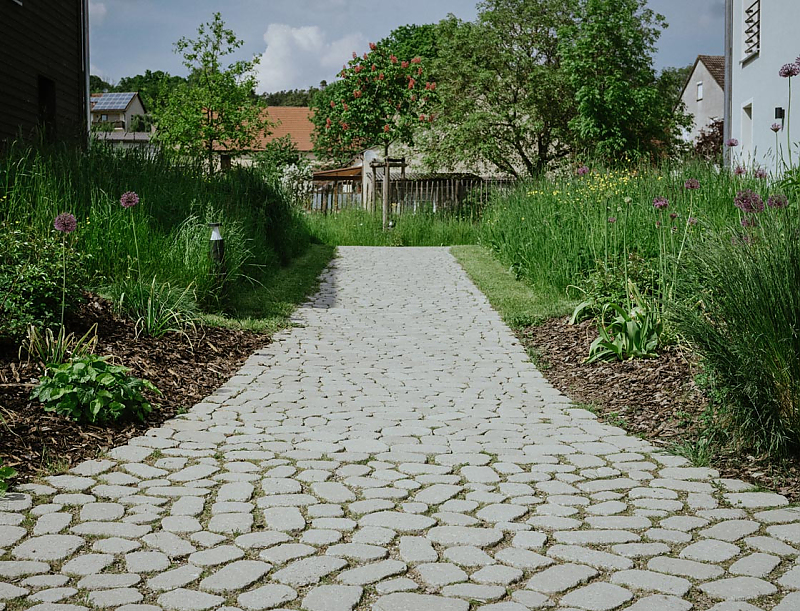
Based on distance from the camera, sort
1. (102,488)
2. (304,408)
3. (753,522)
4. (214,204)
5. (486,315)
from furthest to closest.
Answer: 1. (214,204)
2. (486,315)
3. (304,408)
4. (102,488)
5. (753,522)

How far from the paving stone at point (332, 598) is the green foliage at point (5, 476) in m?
1.83

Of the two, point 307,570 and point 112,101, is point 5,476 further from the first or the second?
point 112,101

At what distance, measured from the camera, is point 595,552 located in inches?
135

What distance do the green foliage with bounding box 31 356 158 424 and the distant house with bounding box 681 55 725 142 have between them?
4253cm

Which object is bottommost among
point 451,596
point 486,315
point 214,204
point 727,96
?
point 451,596

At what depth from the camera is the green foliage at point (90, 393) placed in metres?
5.08

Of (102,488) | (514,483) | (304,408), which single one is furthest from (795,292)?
(102,488)

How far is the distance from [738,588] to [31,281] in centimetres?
530

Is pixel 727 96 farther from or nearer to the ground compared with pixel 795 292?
farther from the ground

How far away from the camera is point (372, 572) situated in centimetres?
323

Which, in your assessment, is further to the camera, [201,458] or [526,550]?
[201,458]

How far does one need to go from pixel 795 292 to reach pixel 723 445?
973 mm

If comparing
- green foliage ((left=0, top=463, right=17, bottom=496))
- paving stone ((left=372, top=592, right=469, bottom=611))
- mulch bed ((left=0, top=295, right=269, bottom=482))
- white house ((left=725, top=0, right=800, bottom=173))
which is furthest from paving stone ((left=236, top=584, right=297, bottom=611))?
white house ((left=725, top=0, right=800, bottom=173))

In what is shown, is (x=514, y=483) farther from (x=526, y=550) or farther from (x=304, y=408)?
(x=304, y=408)
